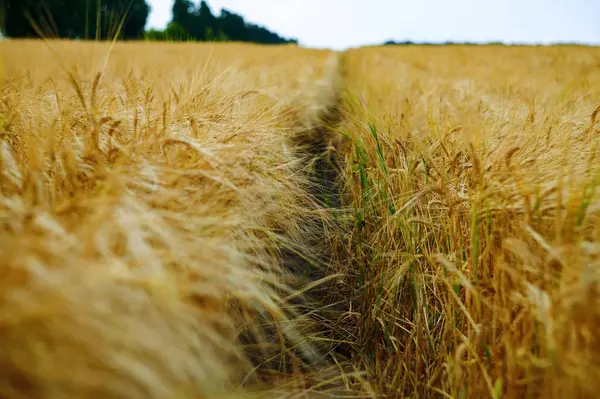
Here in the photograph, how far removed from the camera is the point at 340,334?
98 centimetres

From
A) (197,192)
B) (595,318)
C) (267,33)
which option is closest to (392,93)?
(197,192)

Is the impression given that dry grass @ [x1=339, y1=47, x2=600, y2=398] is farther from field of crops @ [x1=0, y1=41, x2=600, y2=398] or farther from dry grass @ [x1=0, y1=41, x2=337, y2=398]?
dry grass @ [x1=0, y1=41, x2=337, y2=398]

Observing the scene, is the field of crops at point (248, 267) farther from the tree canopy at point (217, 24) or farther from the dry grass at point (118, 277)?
the tree canopy at point (217, 24)

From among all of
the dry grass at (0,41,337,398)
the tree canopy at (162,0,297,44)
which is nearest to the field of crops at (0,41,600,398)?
the dry grass at (0,41,337,398)

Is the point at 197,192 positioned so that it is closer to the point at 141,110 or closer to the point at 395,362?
the point at 141,110

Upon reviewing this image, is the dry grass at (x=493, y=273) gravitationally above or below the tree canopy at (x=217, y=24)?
below

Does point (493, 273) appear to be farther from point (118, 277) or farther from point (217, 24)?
point (217, 24)

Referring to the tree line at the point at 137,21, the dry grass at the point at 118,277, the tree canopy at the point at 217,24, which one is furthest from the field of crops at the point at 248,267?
the tree canopy at the point at 217,24

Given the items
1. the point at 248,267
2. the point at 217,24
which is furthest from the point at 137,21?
the point at 248,267

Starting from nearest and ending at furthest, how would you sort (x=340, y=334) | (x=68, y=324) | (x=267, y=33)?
(x=68, y=324)
(x=340, y=334)
(x=267, y=33)

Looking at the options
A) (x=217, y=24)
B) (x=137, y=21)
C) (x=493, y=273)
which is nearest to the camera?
(x=493, y=273)

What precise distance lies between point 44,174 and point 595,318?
89cm

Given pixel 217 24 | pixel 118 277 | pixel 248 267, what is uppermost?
pixel 217 24

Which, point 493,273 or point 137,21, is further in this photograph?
point 137,21
